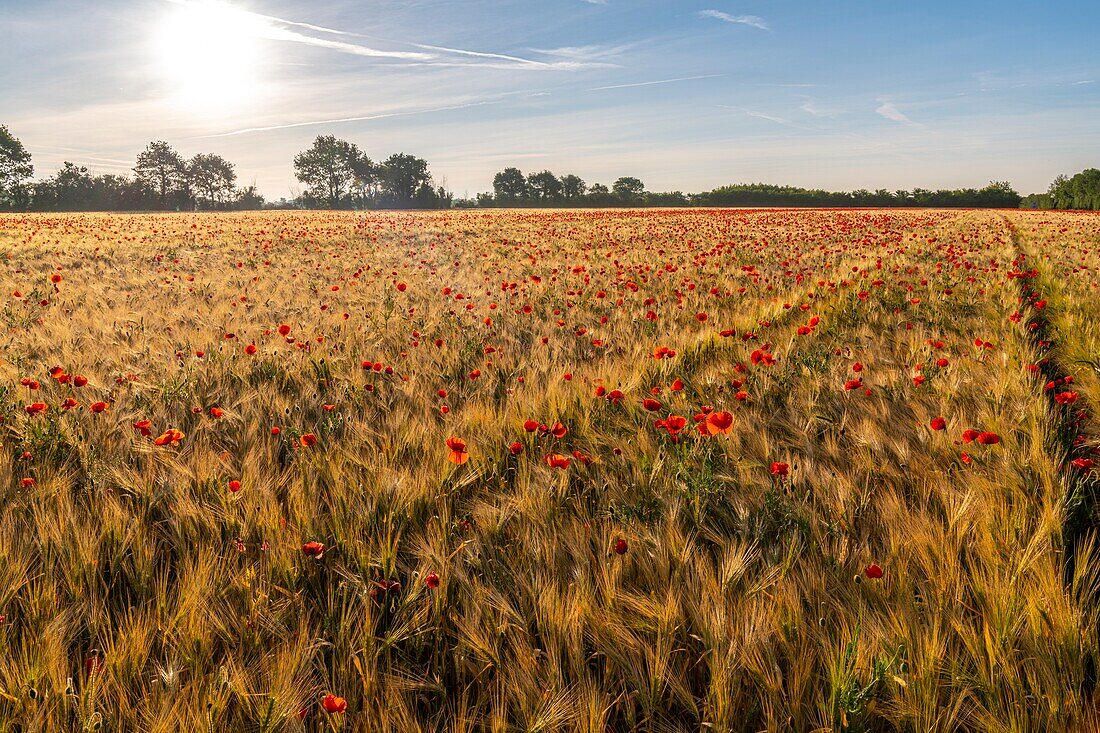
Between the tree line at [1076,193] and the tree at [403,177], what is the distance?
86.7m

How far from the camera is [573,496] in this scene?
229cm

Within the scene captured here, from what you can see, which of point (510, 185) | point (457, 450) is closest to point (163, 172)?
point (510, 185)

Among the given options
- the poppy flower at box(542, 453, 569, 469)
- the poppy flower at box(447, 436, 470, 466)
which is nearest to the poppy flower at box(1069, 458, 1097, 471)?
the poppy flower at box(542, 453, 569, 469)

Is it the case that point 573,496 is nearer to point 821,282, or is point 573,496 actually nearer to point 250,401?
point 250,401

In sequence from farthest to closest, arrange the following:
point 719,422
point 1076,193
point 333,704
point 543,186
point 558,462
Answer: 1. point 543,186
2. point 1076,193
3. point 719,422
4. point 558,462
5. point 333,704

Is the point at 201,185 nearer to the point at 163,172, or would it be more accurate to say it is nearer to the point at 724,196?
the point at 163,172

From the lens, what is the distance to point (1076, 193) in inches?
2163

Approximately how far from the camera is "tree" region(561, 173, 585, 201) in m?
97.3

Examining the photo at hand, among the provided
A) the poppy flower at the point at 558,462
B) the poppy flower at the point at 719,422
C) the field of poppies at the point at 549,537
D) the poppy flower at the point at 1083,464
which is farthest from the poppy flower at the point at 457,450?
the poppy flower at the point at 1083,464

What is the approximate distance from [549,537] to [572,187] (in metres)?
101

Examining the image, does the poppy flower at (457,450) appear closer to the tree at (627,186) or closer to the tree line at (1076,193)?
the tree line at (1076,193)

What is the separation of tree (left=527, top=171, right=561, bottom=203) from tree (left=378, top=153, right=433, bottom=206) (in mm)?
18797

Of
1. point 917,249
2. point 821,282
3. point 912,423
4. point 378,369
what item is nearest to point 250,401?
point 378,369

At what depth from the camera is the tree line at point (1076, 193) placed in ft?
169
